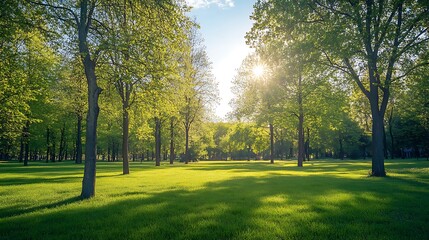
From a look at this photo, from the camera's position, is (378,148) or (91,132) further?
(378,148)

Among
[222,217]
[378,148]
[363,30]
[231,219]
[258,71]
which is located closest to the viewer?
[231,219]

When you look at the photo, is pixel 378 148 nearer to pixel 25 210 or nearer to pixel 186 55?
pixel 25 210

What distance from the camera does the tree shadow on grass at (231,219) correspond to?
6.47 metres

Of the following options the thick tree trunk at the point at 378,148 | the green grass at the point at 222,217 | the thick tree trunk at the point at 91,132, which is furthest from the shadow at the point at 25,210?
the thick tree trunk at the point at 378,148

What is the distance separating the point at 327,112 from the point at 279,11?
896 inches

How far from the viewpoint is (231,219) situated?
772 centimetres

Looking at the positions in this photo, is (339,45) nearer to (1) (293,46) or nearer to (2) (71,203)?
(1) (293,46)

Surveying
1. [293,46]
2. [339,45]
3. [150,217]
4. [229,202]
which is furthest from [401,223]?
[293,46]

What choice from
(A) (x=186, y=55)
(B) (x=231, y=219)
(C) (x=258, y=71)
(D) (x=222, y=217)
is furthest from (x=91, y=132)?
(C) (x=258, y=71)

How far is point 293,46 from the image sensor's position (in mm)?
20719

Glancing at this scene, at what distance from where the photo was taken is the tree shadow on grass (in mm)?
6469

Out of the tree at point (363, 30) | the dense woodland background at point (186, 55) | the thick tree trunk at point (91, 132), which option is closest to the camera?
the thick tree trunk at point (91, 132)

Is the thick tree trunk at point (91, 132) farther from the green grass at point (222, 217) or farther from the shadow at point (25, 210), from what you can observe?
the shadow at point (25, 210)

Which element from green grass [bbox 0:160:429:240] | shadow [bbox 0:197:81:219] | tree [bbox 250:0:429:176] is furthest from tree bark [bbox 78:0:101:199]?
tree [bbox 250:0:429:176]
